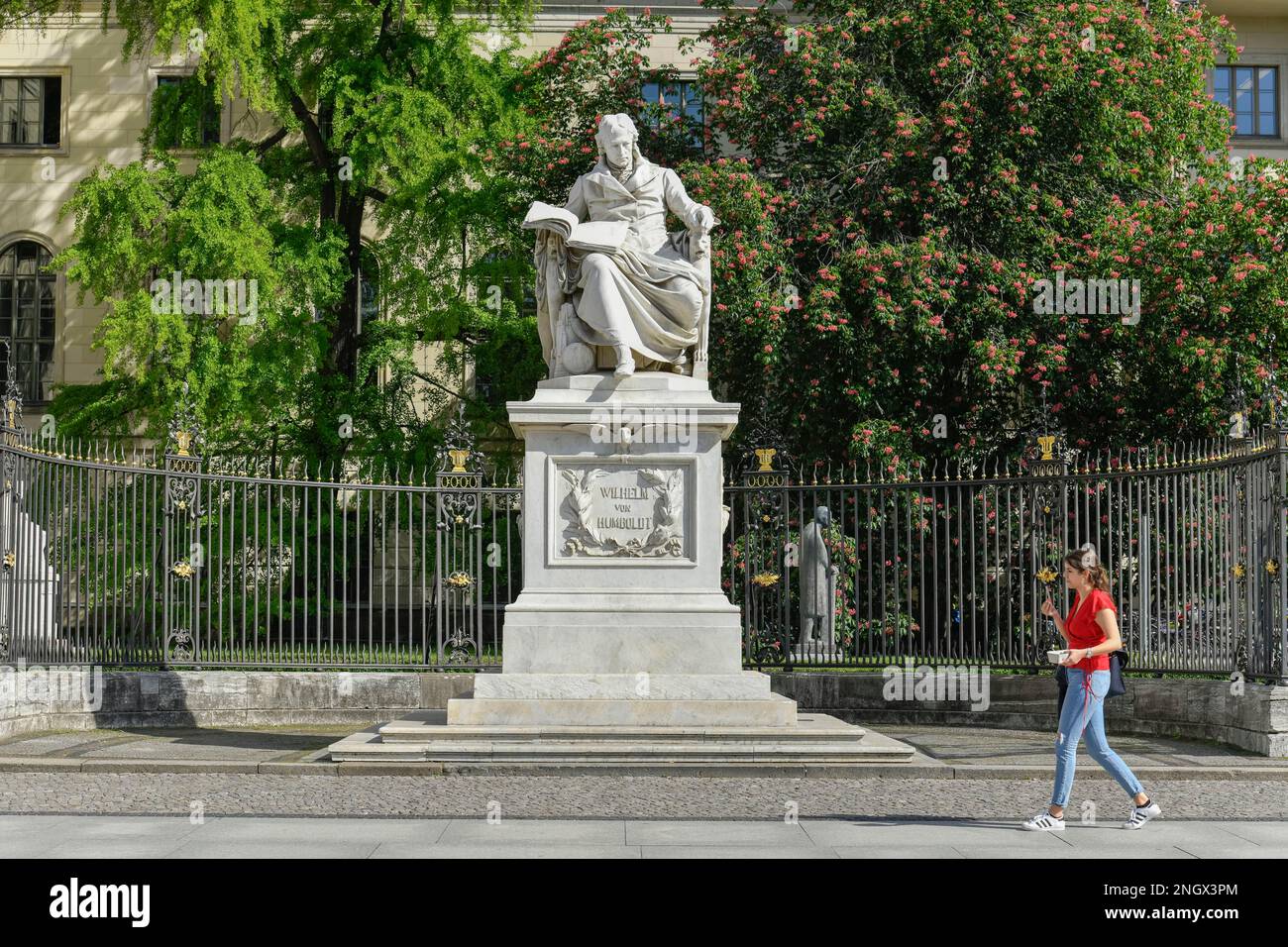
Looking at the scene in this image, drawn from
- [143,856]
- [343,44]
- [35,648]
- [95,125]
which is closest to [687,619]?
[143,856]

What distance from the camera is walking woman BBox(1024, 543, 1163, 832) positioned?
8180mm

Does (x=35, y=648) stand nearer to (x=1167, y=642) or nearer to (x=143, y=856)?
(x=143, y=856)

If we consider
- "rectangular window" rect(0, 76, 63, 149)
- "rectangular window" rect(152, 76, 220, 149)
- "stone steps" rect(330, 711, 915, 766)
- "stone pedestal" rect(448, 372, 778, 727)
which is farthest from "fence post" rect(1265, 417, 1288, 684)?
"rectangular window" rect(0, 76, 63, 149)

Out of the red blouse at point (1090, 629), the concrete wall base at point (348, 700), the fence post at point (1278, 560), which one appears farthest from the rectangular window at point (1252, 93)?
the red blouse at point (1090, 629)

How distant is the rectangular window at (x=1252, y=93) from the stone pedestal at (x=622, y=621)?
25.2 metres

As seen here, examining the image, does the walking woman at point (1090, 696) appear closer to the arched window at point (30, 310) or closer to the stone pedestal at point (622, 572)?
the stone pedestal at point (622, 572)

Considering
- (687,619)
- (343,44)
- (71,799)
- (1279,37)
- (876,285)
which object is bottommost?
(71,799)

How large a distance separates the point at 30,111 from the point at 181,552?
19.8m

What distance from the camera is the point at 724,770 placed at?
10.4 m

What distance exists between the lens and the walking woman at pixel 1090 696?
8.18 meters

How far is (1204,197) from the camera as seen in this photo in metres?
20.7

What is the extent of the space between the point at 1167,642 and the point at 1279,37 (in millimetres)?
23960

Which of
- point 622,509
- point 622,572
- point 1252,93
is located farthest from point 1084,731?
point 1252,93

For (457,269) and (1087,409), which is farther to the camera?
(457,269)
